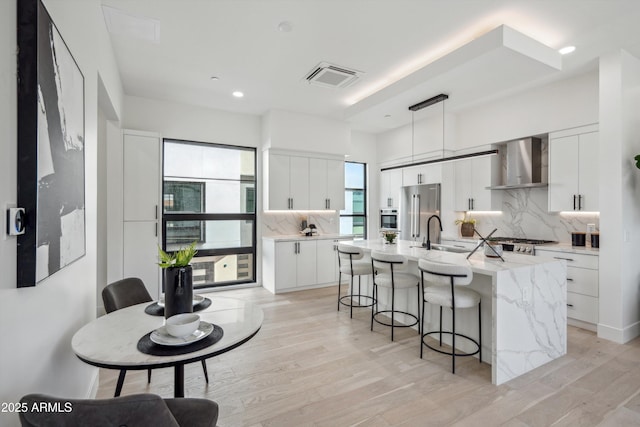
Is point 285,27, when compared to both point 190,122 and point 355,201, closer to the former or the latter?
point 190,122

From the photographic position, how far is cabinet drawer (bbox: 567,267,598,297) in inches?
140

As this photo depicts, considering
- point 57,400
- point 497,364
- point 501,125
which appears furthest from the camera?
point 501,125

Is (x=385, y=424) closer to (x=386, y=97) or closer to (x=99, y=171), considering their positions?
(x=386, y=97)

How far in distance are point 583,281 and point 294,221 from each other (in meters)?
4.29

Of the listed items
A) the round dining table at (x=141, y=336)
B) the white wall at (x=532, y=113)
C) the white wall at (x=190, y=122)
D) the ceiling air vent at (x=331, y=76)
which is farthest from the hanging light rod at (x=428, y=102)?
the round dining table at (x=141, y=336)

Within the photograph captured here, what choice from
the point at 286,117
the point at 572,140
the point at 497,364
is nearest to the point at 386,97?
the point at 286,117

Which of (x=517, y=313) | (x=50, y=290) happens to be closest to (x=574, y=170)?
(x=517, y=313)

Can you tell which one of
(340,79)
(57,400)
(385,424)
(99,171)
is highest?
(340,79)

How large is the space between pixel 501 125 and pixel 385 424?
15.1 ft

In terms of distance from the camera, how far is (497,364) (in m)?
2.49

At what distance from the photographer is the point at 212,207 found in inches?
211

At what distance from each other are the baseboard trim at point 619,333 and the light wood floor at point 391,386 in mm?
90

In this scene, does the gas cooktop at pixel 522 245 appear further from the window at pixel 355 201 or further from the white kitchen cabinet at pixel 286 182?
the white kitchen cabinet at pixel 286 182

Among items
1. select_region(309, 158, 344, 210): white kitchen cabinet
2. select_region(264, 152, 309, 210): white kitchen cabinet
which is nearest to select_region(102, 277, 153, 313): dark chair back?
select_region(264, 152, 309, 210): white kitchen cabinet
